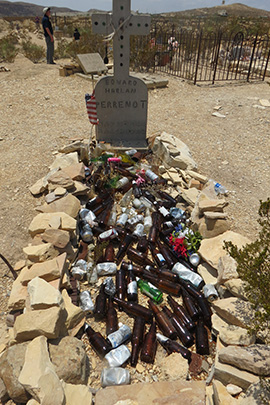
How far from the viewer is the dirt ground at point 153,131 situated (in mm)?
4832

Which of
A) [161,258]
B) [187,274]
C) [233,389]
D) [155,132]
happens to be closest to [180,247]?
[161,258]

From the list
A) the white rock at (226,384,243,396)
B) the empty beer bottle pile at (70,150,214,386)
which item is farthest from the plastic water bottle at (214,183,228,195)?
the white rock at (226,384,243,396)

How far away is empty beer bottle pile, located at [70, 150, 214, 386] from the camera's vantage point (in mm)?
2938

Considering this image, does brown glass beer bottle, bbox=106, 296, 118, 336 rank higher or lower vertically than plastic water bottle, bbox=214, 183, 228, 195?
lower

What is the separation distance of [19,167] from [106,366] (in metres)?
4.45

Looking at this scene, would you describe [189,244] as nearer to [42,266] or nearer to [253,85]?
[42,266]

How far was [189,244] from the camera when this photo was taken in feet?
13.4

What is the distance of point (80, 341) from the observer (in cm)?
269

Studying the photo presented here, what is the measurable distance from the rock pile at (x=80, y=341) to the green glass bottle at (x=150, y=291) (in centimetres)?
43

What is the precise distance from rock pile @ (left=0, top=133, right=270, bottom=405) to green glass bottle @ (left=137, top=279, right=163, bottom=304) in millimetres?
426

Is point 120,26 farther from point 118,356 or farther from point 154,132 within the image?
point 118,356

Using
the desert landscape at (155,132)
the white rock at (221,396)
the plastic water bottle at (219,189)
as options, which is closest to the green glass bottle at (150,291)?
the white rock at (221,396)

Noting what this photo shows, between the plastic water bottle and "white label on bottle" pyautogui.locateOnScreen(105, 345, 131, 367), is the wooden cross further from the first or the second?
"white label on bottle" pyautogui.locateOnScreen(105, 345, 131, 367)

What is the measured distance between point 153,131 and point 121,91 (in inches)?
71.2
